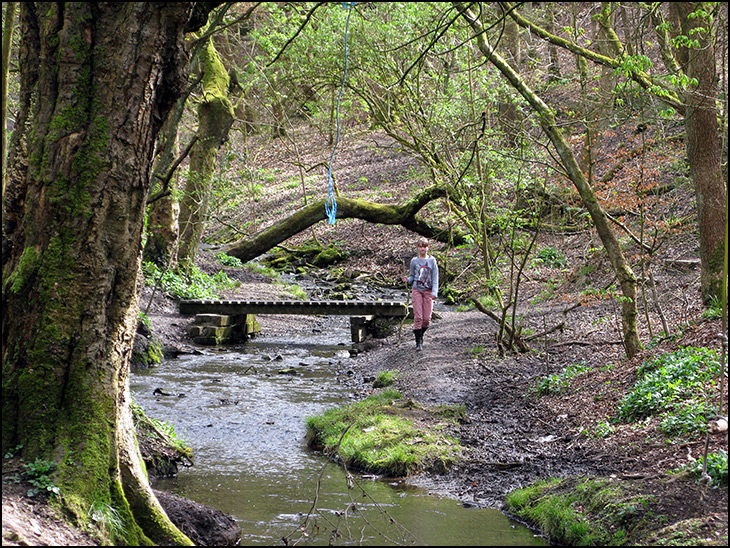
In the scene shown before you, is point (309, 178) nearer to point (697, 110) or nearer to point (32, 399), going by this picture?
point (697, 110)

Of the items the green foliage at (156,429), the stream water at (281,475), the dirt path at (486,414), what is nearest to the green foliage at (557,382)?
the dirt path at (486,414)

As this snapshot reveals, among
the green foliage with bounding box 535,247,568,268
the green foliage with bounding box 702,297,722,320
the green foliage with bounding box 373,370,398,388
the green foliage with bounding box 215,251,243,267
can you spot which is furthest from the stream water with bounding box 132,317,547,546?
the green foliage with bounding box 215,251,243,267

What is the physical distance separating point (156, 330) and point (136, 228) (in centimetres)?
1011

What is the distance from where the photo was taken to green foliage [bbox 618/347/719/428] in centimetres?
580

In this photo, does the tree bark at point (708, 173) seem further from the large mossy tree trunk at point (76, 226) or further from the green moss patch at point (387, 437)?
the large mossy tree trunk at point (76, 226)

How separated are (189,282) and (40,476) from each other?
13356mm

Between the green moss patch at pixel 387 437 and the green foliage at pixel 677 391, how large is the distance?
5.71 feet

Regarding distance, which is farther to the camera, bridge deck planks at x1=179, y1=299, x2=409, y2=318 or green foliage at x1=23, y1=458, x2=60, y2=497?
bridge deck planks at x1=179, y1=299, x2=409, y2=318

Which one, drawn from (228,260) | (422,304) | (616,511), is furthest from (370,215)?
(616,511)

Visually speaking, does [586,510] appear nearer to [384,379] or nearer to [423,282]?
[384,379]

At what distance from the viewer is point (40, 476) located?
142 inches

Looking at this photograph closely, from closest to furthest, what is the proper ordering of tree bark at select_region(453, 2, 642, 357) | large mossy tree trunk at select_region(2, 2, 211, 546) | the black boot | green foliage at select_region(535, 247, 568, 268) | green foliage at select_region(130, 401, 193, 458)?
1. large mossy tree trunk at select_region(2, 2, 211, 546)
2. green foliage at select_region(130, 401, 193, 458)
3. tree bark at select_region(453, 2, 642, 357)
4. the black boot
5. green foliage at select_region(535, 247, 568, 268)

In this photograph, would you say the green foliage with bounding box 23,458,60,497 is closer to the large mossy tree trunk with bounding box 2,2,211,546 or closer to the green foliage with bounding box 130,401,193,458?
the large mossy tree trunk with bounding box 2,2,211,546

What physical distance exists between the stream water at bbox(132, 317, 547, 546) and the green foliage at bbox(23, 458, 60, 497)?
1557 millimetres
